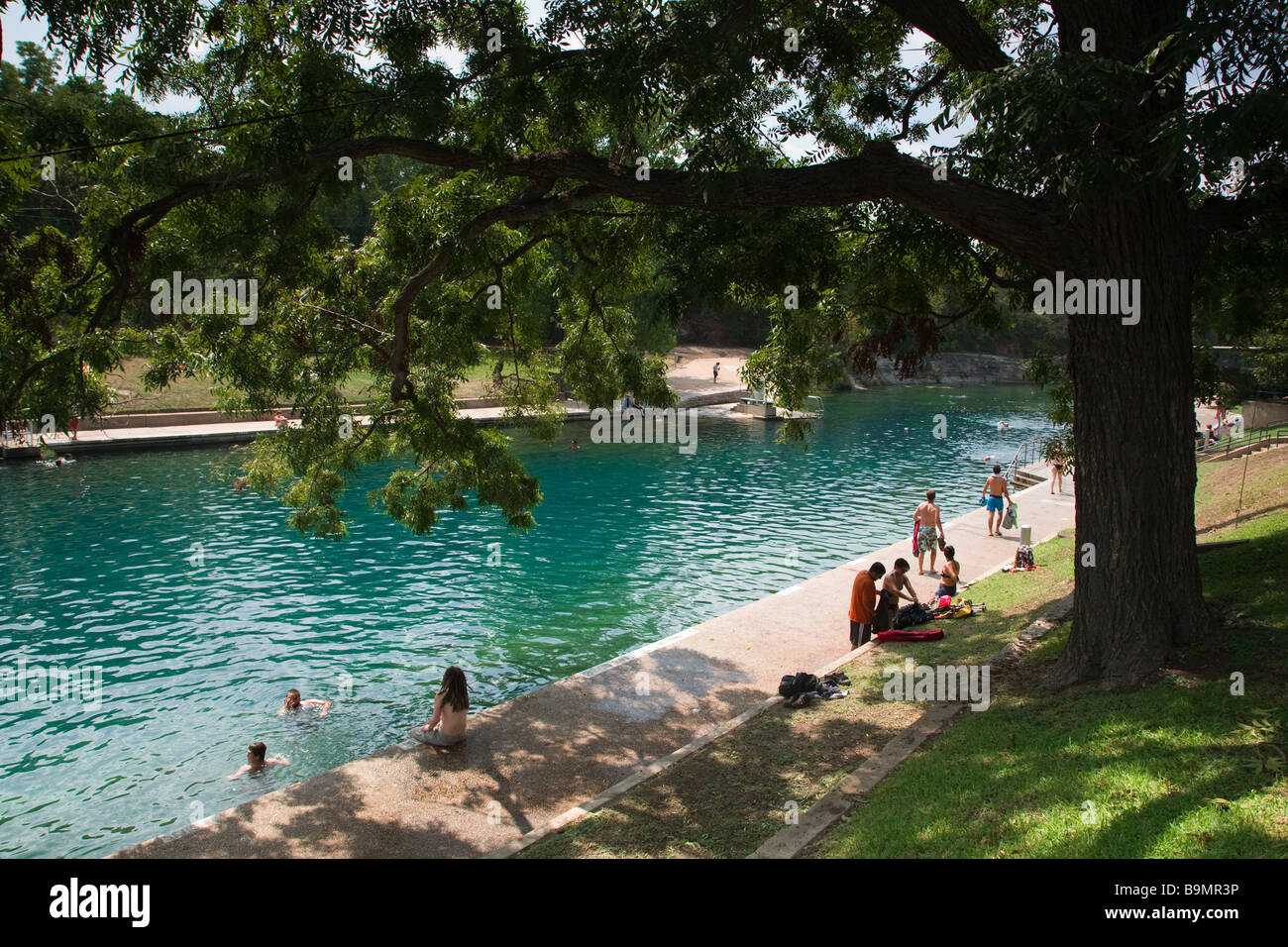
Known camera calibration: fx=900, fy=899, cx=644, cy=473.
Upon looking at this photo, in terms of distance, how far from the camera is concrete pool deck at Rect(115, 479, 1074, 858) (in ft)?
27.4

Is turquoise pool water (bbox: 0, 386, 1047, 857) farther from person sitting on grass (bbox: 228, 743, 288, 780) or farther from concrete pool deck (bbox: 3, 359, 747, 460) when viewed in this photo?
concrete pool deck (bbox: 3, 359, 747, 460)

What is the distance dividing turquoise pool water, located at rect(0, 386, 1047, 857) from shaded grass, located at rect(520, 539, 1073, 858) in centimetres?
503

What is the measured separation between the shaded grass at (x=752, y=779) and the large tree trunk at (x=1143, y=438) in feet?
8.05

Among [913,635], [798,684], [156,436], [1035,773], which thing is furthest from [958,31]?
[156,436]

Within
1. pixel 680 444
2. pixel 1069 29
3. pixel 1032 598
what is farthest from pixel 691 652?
pixel 680 444

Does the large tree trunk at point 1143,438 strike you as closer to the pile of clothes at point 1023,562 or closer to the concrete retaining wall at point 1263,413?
the pile of clothes at point 1023,562

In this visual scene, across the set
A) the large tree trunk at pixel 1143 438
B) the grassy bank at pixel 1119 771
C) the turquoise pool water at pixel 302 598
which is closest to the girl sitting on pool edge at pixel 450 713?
the turquoise pool water at pixel 302 598

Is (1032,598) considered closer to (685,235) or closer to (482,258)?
(685,235)

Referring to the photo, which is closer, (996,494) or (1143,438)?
(1143,438)

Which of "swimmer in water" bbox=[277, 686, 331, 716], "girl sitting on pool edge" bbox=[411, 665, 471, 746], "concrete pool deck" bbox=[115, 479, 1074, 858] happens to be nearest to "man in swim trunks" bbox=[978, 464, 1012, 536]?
"concrete pool deck" bbox=[115, 479, 1074, 858]

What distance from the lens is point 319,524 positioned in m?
13.6

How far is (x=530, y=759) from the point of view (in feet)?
33.2

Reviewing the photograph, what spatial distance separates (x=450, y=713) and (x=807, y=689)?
4.23m

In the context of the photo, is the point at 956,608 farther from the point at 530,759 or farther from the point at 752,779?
the point at 530,759
